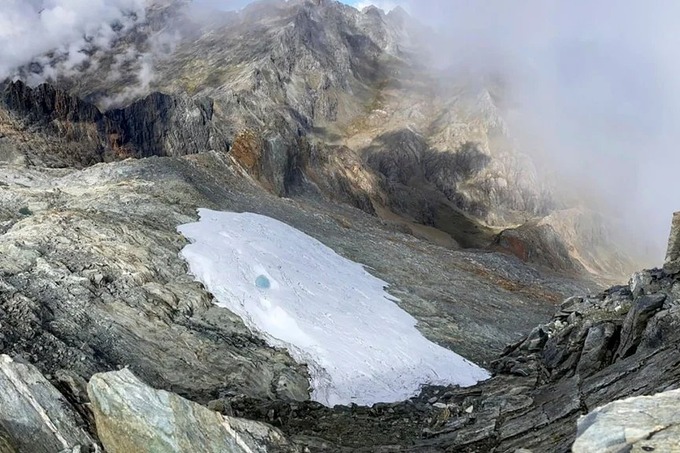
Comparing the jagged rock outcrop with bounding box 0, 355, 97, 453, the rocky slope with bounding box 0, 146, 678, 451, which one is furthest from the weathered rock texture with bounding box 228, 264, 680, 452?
the jagged rock outcrop with bounding box 0, 355, 97, 453

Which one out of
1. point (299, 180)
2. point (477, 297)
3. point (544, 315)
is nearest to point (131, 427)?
point (477, 297)

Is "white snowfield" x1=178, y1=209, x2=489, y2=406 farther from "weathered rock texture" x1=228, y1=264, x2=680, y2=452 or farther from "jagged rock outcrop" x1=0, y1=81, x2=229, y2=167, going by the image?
"jagged rock outcrop" x1=0, y1=81, x2=229, y2=167

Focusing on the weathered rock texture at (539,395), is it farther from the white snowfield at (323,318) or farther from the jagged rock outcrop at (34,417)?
the jagged rock outcrop at (34,417)

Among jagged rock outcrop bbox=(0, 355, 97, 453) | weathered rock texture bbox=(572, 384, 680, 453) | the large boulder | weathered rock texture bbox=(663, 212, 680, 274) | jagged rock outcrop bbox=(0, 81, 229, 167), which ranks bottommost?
jagged rock outcrop bbox=(0, 355, 97, 453)

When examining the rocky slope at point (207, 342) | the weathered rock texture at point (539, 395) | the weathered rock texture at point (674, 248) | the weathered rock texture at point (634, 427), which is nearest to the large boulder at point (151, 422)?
the rocky slope at point (207, 342)

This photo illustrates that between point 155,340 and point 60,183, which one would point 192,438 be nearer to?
point 155,340
